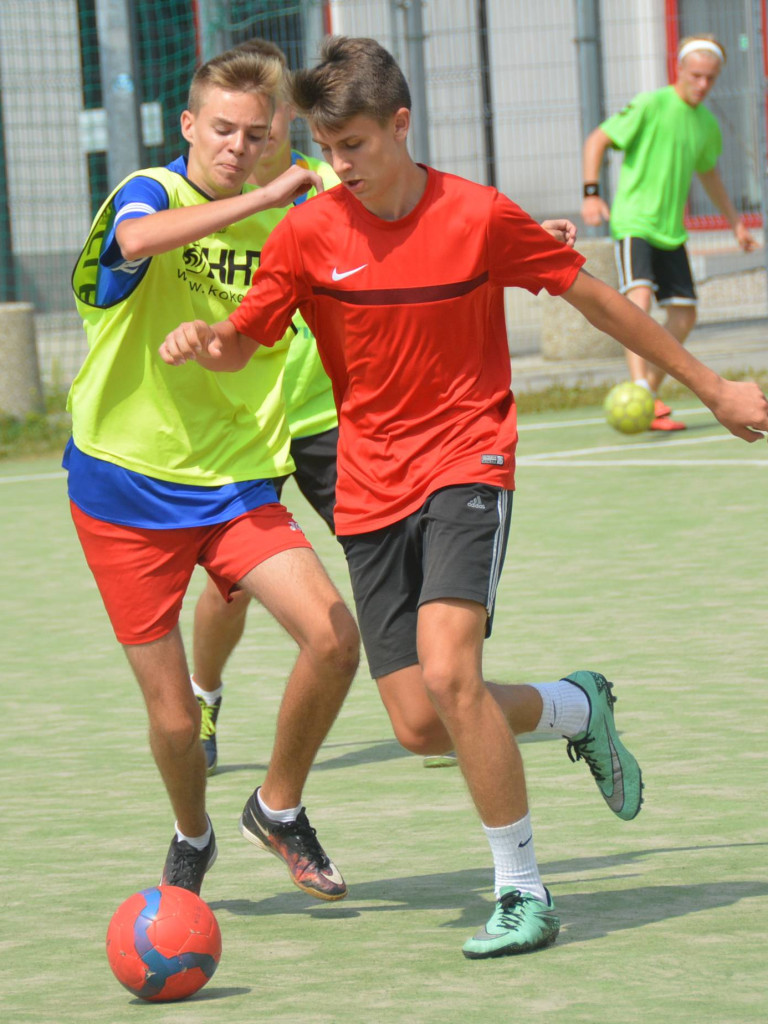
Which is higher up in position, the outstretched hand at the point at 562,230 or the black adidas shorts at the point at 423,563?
the outstretched hand at the point at 562,230

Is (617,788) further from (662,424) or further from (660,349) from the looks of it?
(662,424)

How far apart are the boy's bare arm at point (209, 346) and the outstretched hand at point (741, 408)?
1087 mm

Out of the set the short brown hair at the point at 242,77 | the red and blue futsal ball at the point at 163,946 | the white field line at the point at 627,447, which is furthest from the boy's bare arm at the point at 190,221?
the white field line at the point at 627,447

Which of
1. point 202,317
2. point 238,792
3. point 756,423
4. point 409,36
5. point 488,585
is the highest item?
point 409,36

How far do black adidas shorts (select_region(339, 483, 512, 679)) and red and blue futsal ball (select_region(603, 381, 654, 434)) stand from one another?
789cm

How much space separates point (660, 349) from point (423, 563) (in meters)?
0.74

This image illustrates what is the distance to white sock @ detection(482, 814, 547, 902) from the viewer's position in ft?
13.8

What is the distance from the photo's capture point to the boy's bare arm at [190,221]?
4.54m

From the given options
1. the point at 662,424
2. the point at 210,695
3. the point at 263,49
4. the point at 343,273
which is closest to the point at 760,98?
the point at 662,424

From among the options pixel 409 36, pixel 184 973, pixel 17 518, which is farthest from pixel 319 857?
pixel 409 36

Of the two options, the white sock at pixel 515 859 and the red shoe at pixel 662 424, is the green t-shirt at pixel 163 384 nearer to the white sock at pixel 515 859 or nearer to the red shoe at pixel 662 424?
the white sock at pixel 515 859

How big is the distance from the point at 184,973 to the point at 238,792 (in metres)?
1.78

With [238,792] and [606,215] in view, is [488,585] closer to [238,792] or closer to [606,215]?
[238,792]

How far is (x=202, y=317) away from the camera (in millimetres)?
4902
